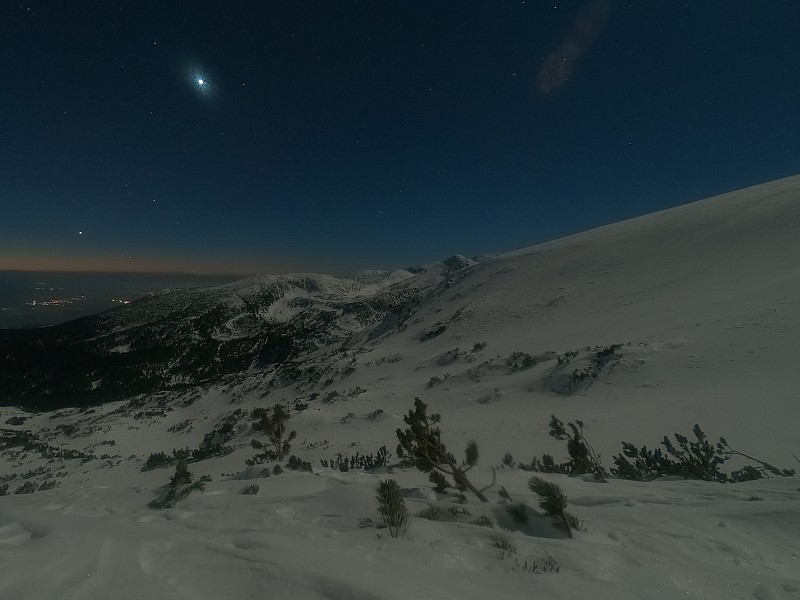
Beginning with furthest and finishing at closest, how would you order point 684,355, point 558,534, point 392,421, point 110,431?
point 110,431
point 392,421
point 684,355
point 558,534

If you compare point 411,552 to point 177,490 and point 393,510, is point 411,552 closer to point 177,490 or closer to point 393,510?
point 393,510

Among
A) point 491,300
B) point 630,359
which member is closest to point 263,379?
point 491,300

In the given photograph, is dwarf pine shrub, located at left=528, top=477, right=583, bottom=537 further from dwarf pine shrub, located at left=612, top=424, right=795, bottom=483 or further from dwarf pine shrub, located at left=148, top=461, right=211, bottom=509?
dwarf pine shrub, located at left=148, top=461, right=211, bottom=509

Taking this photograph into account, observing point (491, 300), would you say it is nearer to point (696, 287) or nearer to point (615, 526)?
point (696, 287)

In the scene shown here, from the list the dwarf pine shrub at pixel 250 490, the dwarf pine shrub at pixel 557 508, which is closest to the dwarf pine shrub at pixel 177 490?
the dwarf pine shrub at pixel 250 490

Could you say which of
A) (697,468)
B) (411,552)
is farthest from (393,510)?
(697,468)
